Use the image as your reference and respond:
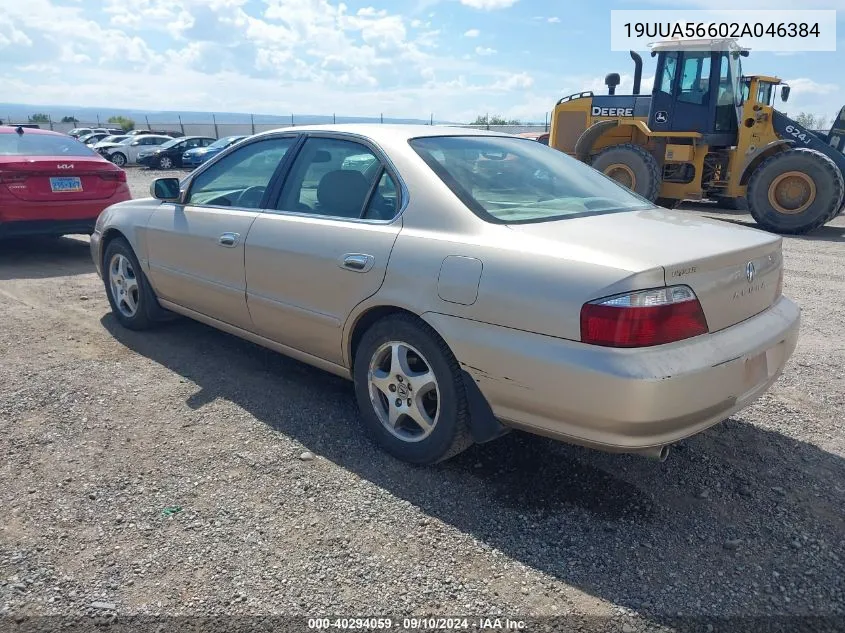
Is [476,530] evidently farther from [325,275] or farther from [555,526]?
[325,275]

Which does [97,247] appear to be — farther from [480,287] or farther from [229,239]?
[480,287]

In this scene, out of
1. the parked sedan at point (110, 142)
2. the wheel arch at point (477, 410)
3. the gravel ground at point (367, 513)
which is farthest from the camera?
the parked sedan at point (110, 142)

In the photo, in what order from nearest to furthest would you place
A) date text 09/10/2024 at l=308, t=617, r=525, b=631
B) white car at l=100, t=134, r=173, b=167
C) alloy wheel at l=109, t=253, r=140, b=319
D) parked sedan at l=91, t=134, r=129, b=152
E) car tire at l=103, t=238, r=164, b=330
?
date text 09/10/2024 at l=308, t=617, r=525, b=631, car tire at l=103, t=238, r=164, b=330, alloy wheel at l=109, t=253, r=140, b=319, white car at l=100, t=134, r=173, b=167, parked sedan at l=91, t=134, r=129, b=152

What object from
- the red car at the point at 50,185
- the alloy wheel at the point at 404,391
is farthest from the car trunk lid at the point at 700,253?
the red car at the point at 50,185

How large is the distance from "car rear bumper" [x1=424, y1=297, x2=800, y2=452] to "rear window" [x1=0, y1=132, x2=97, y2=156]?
6.85 meters

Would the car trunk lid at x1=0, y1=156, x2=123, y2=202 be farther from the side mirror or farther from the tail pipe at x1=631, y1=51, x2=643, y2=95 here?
the tail pipe at x1=631, y1=51, x2=643, y2=95

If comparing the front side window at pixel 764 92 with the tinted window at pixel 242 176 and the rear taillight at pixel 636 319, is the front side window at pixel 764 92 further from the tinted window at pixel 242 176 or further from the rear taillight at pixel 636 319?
the rear taillight at pixel 636 319

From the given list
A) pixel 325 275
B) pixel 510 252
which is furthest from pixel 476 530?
pixel 325 275

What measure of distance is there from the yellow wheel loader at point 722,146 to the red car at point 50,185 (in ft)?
26.4

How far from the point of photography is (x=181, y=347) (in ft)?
15.7

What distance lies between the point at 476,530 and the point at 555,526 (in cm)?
32

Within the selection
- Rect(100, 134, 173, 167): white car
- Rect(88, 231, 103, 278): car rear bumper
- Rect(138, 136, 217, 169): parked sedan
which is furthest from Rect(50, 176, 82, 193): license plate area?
Rect(100, 134, 173, 167): white car

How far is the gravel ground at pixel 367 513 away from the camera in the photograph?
231 centimetres

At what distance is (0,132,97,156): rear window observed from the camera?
24.9 feet
